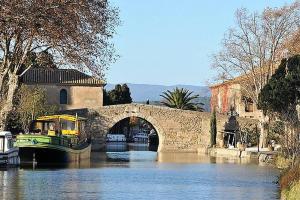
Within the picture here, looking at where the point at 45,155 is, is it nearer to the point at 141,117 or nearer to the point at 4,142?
the point at 4,142

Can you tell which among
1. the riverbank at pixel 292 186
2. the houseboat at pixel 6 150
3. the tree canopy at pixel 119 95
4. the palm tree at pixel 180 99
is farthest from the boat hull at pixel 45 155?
the tree canopy at pixel 119 95

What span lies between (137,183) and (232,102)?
61.9 meters

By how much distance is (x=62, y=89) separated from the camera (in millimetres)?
85375

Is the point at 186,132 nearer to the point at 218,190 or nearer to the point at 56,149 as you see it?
the point at 56,149

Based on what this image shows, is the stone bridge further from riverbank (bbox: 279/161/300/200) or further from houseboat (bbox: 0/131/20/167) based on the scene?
riverbank (bbox: 279/161/300/200)

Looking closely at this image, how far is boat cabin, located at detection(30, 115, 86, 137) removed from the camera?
56.4 m

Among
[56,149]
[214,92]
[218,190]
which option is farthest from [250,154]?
[214,92]

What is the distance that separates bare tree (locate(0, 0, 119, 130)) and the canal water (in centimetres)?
487

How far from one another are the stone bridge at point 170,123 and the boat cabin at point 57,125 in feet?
67.3

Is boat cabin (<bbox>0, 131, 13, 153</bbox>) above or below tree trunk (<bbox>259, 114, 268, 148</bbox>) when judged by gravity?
below

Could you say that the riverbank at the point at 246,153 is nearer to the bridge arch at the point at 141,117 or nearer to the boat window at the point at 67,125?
the bridge arch at the point at 141,117

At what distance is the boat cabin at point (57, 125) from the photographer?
56.4 metres

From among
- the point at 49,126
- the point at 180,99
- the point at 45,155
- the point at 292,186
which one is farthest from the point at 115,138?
the point at 292,186

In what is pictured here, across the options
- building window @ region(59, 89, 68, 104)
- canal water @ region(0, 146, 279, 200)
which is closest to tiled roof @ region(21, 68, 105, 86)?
building window @ region(59, 89, 68, 104)
